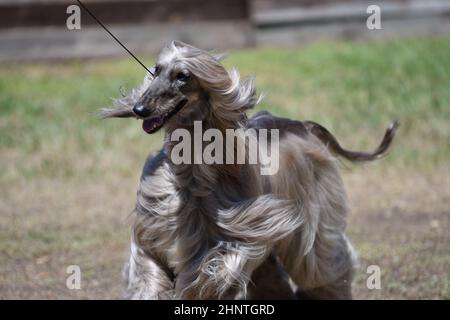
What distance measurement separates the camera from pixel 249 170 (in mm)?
4164

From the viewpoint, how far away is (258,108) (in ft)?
29.6

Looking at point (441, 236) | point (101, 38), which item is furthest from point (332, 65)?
point (441, 236)

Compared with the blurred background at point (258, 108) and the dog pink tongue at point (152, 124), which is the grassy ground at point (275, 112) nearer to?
the blurred background at point (258, 108)

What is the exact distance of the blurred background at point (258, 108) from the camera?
6.10 m

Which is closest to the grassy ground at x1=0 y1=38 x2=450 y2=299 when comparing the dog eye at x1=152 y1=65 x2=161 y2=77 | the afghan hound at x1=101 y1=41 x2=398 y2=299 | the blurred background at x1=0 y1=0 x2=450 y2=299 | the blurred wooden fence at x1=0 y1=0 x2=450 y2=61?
the blurred background at x1=0 y1=0 x2=450 y2=299

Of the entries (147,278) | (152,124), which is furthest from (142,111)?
(147,278)

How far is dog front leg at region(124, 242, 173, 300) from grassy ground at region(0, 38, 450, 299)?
77cm

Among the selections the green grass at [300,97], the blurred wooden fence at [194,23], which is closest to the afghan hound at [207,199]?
the green grass at [300,97]

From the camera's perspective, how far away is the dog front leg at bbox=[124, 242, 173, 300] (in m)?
4.21

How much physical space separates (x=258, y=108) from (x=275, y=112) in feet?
1.27

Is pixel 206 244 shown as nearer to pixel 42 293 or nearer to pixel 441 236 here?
pixel 42 293

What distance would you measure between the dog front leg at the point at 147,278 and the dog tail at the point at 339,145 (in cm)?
121

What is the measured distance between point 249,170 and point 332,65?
6.80 metres

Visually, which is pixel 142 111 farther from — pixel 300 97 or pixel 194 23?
pixel 194 23
